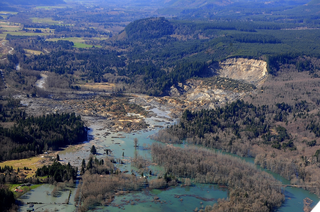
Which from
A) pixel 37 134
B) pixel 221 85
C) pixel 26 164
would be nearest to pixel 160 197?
pixel 26 164

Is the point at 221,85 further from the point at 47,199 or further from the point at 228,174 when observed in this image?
the point at 47,199

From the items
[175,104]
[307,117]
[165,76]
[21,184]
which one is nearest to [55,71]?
[165,76]

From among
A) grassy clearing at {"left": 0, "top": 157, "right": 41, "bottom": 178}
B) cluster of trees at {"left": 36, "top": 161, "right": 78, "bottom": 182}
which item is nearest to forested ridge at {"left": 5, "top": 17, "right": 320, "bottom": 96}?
grassy clearing at {"left": 0, "top": 157, "right": 41, "bottom": 178}

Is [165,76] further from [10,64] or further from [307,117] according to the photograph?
[10,64]

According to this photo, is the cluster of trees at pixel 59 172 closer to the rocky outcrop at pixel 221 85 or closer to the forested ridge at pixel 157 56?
the rocky outcrop at pixel 221 85

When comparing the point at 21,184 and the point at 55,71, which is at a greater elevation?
the point at 55,71

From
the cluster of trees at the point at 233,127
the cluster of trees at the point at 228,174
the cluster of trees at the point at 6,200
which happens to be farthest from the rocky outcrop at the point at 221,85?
the cluster of trees at the point at 6,200

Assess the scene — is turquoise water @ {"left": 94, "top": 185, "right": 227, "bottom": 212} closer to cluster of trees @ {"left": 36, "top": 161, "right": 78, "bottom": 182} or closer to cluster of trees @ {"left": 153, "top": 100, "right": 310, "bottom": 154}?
cluster of trees @ {"left": 36, "top": 161, "right": 78, "bottom": 182}
